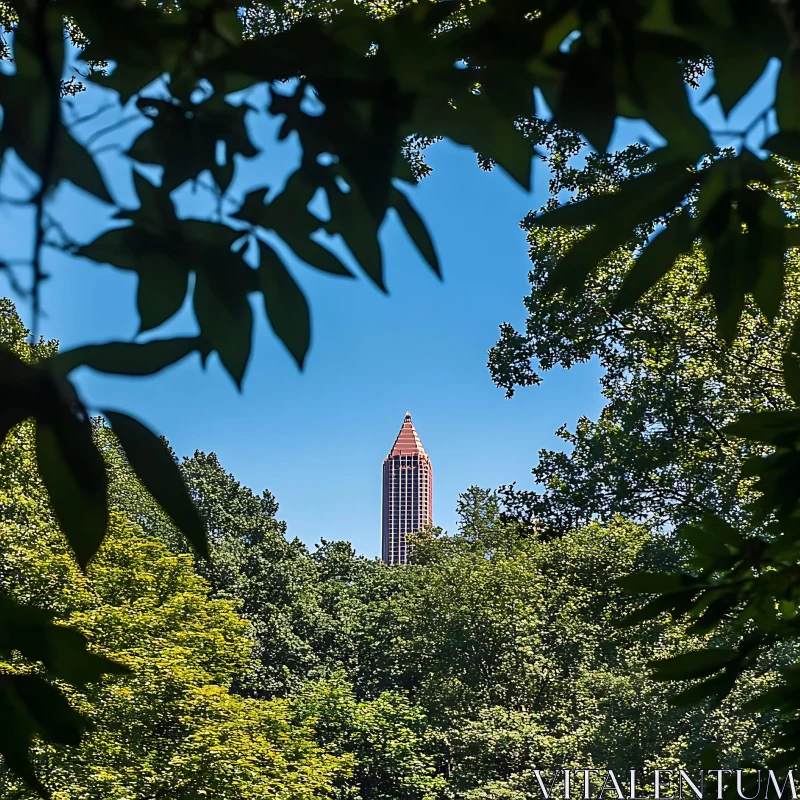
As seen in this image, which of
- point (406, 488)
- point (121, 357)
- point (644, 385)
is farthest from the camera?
point (406, 488)

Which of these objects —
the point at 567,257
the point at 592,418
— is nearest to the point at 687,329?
the point at 592,418

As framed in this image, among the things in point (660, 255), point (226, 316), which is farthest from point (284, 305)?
point (660, 255)

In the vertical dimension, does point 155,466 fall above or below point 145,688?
below

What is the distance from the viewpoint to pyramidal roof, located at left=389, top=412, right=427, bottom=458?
45.4 meters

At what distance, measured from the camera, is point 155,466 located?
12.2 inches

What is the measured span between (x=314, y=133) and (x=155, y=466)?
147 millimetres

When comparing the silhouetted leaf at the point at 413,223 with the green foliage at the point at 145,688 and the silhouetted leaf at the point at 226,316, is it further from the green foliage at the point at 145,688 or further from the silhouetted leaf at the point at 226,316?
the green foliage at the point at 145,688

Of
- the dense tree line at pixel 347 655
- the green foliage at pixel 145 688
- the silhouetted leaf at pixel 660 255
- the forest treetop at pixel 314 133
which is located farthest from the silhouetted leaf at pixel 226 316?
the green foliage at pixel 145 688

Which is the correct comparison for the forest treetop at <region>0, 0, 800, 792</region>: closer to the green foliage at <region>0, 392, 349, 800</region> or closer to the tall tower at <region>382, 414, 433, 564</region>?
the green foliage at <region>0, 392, 349, 800</region>

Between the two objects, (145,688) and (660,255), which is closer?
(660,255)

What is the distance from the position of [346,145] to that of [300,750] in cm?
979

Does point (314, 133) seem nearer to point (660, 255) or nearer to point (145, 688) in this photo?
point (660, 255)

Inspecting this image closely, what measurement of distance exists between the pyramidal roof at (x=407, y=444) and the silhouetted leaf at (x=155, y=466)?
44.1 meters

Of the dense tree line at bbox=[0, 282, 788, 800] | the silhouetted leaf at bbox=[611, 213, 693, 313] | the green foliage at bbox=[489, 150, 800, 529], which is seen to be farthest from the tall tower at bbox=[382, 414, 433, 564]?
the silhouetted leaf at bbox=[611, 213, 693, 313]
